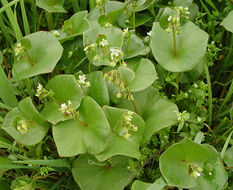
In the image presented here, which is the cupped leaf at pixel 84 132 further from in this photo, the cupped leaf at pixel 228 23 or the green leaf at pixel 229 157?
the cupped leaf at pixel 228 23

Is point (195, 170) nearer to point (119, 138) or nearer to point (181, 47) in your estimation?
point (119, 138)

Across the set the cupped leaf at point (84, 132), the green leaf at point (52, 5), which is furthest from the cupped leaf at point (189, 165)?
the green leaf at point (52, 5)

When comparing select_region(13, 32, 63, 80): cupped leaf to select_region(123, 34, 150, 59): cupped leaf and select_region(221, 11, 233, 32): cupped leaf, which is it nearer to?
select_region(123, 34, 150, 59): cupped leaf

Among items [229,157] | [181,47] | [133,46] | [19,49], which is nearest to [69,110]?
[19,49]

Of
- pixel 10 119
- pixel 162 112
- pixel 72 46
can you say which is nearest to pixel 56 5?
pixel 72 46

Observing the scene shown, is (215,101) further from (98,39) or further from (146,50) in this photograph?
(98,39)

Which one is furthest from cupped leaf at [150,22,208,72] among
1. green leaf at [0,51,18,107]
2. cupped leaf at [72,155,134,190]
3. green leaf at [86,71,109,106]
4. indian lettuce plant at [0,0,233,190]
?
green leaf at [0,51,18,107]
